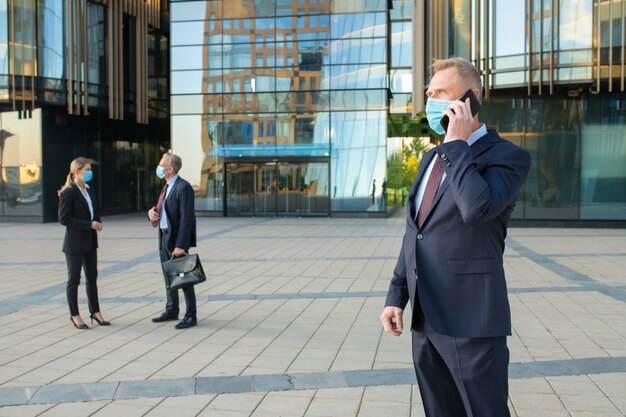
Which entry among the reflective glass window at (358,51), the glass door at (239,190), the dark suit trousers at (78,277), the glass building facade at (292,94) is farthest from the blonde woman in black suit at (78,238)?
the reflective glass window at (358,51)

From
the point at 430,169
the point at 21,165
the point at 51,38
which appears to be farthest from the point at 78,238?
the point at 51,38

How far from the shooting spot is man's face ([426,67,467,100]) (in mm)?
2350

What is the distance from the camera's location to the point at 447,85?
2.37 meters

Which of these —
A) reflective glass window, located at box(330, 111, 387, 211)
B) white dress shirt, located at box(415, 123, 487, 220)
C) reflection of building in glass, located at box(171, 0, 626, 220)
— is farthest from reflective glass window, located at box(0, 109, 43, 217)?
white dress shirt, located at box(415, 123, 487, 220)

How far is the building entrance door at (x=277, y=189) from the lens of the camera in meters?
27.2

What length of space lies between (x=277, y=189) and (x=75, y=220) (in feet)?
68.8

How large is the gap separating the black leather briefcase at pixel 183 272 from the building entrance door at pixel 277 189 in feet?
67.1

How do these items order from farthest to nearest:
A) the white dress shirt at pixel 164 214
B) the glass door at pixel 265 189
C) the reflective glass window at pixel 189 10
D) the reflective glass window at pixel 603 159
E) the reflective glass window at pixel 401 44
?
the reflective glass window at pixel 401 44, the reflective glass window at pixel 189 10, the glass door at pixel 265 189, the reflective glass window at pixel 603 159, the white dress shirt at pixel 164 214

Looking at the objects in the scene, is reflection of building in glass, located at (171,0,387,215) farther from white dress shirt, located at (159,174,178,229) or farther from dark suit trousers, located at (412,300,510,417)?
dark suit trousers, located at (412,300,510,417)

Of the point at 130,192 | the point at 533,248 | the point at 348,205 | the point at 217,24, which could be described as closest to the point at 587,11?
the point at 533,248

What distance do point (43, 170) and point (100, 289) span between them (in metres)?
16.7

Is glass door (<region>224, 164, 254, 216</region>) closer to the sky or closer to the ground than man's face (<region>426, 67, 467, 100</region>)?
closer to the ground

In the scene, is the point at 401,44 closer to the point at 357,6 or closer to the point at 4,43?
the point at 357,6

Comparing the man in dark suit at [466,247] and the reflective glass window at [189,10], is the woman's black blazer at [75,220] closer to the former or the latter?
the man in dark suit at [466,247]
